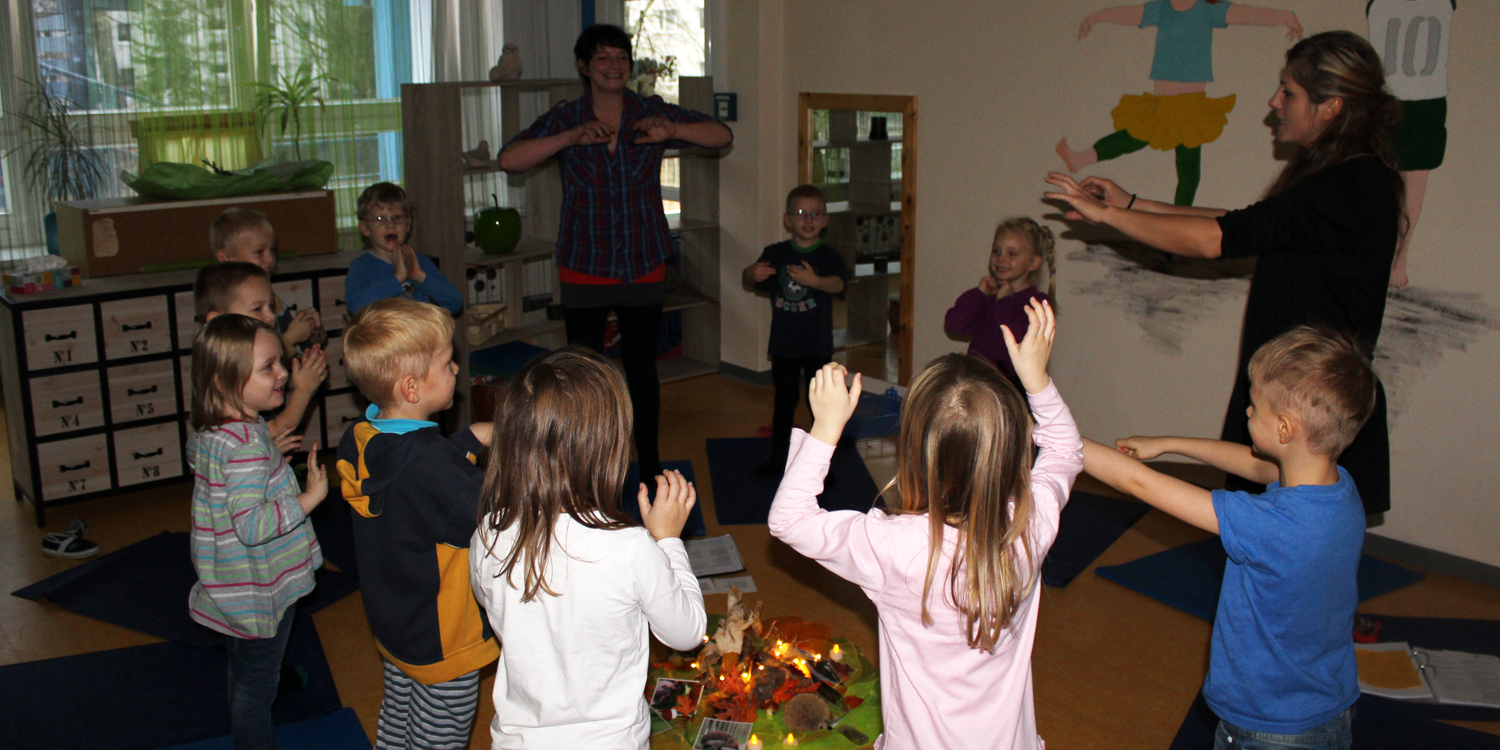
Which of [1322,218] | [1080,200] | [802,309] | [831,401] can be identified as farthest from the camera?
[802,309]

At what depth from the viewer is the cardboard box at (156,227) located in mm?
4281

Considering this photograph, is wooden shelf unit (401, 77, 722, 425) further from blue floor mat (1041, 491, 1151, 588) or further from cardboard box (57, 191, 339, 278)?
blue floor mat (1041, 491, 1151, 588)

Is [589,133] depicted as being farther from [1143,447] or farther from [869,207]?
[1143,447]

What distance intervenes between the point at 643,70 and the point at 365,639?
12.6 feet

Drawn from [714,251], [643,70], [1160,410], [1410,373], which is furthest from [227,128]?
[1410,373]

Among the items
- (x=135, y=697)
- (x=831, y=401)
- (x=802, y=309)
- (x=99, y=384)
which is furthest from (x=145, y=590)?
(x=831, y=401)

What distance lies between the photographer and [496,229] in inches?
206

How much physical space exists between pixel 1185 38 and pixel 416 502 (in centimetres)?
349

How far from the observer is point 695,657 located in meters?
3.02

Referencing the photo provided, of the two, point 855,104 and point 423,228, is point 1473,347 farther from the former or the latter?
point 423,228

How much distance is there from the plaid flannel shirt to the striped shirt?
73.4 inches

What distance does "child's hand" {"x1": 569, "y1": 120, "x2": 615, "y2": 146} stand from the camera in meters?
3.98

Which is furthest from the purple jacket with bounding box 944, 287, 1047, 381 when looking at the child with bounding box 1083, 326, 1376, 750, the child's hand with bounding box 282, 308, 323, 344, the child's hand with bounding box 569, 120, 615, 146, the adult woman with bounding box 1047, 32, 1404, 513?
the child's hand with bounding box 282, 308, 323, 344

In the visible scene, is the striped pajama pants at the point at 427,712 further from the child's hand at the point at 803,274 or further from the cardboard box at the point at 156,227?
the cardboard box at the point at 156,227
